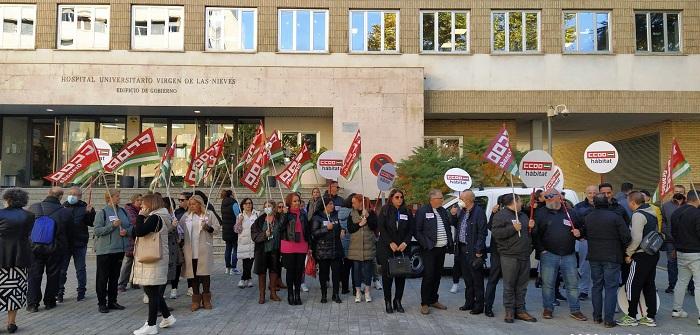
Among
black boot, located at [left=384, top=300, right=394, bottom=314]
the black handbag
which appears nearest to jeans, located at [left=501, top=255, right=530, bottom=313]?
the black handbag

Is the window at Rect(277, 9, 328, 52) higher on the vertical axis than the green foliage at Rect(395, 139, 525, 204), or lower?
higher

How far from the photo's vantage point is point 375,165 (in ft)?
50.3

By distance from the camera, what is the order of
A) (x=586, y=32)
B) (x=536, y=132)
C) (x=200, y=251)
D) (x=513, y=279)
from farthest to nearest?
(x=536, y=132)
(x=586, y=32)
(x=200, y=251)
(x=513, y=279)

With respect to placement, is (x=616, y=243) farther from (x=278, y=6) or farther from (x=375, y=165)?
(x=278, y=6)

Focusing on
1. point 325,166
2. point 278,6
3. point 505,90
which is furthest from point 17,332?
point 505,90

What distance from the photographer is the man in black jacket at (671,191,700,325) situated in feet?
25.3

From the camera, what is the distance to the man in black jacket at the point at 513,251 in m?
7.79

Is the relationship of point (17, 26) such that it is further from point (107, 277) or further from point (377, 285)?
point (377, 285)

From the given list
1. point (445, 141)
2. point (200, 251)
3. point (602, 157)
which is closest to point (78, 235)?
point (200, 251)

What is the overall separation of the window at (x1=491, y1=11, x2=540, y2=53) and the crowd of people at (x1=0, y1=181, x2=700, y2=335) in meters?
13.1

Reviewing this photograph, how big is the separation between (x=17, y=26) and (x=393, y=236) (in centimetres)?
1922

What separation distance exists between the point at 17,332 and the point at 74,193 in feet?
8.74

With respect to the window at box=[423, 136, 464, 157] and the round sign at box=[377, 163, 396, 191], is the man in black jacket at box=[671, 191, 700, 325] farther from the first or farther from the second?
the window at box=[423, 136, 464, 157]

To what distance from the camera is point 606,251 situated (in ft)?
24.7
